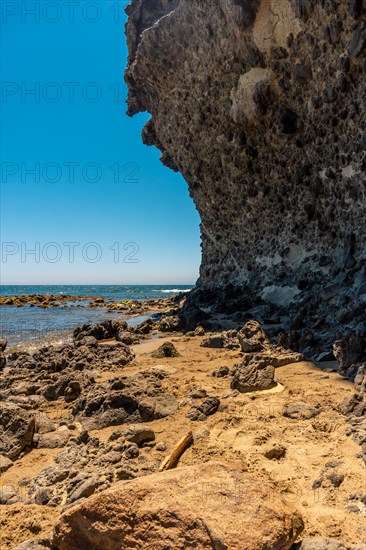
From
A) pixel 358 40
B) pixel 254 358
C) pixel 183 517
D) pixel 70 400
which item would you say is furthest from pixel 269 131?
pixel 183 517

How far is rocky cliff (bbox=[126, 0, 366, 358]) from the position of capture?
10.0 m

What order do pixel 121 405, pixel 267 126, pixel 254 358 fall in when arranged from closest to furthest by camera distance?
pixel 121 405, pixel 254 358, pixel 267 126

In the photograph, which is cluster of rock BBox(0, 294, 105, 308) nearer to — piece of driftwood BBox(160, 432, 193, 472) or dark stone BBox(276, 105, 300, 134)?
dark stone BBox(276, 105, 300, 134)

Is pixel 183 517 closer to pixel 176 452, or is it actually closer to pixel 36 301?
pixel 176 452

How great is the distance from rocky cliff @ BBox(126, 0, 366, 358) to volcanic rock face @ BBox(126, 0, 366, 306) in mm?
45

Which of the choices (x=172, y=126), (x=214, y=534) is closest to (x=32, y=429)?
(x=214, y=534)

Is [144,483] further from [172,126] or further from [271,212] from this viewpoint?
[172,126]

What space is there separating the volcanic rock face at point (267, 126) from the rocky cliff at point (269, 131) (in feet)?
0.15

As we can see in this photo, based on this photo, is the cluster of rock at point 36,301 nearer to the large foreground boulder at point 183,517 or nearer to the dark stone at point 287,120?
the dark stone at point 287,120

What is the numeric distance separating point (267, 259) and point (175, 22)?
9911mm

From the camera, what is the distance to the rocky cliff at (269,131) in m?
10.0

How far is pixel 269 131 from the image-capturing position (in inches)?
555

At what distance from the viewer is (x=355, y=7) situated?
9.16 metres

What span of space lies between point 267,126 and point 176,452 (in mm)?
12581
